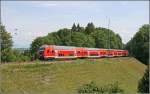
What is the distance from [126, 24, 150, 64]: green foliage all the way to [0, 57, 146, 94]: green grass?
39413mm

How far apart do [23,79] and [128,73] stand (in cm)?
2583

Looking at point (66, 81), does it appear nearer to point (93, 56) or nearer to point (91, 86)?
point (91, 86)

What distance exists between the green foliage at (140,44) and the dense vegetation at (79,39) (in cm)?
993

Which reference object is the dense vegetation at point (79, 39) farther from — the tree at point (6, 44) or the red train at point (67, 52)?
the red train at point (67, 52)

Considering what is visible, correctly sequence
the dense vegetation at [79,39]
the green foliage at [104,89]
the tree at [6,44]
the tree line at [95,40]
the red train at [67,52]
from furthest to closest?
the dense vegetation at [79,39], the tree line at [95,40], the tree at [6,44], the red train at [67,52], the green foliage at [104,89]

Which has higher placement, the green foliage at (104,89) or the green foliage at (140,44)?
the green foliage at (140,44)

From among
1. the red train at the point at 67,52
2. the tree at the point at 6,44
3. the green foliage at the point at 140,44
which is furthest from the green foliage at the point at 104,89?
the green foliage at the point at 140,44

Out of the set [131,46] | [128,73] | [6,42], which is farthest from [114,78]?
[131,46]

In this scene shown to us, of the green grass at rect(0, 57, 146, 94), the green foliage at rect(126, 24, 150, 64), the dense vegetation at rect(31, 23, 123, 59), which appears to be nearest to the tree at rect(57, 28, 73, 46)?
the dense vegetation at rect(31, 23, 123, 59)

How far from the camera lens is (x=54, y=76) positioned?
131 ft

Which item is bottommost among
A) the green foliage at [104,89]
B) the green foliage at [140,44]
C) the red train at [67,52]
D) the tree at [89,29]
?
the green foliage at [104,89]

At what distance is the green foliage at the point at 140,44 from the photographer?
3698 inches

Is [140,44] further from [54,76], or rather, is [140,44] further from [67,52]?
[54,76]

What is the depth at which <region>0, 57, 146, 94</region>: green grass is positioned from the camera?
1289 inches
